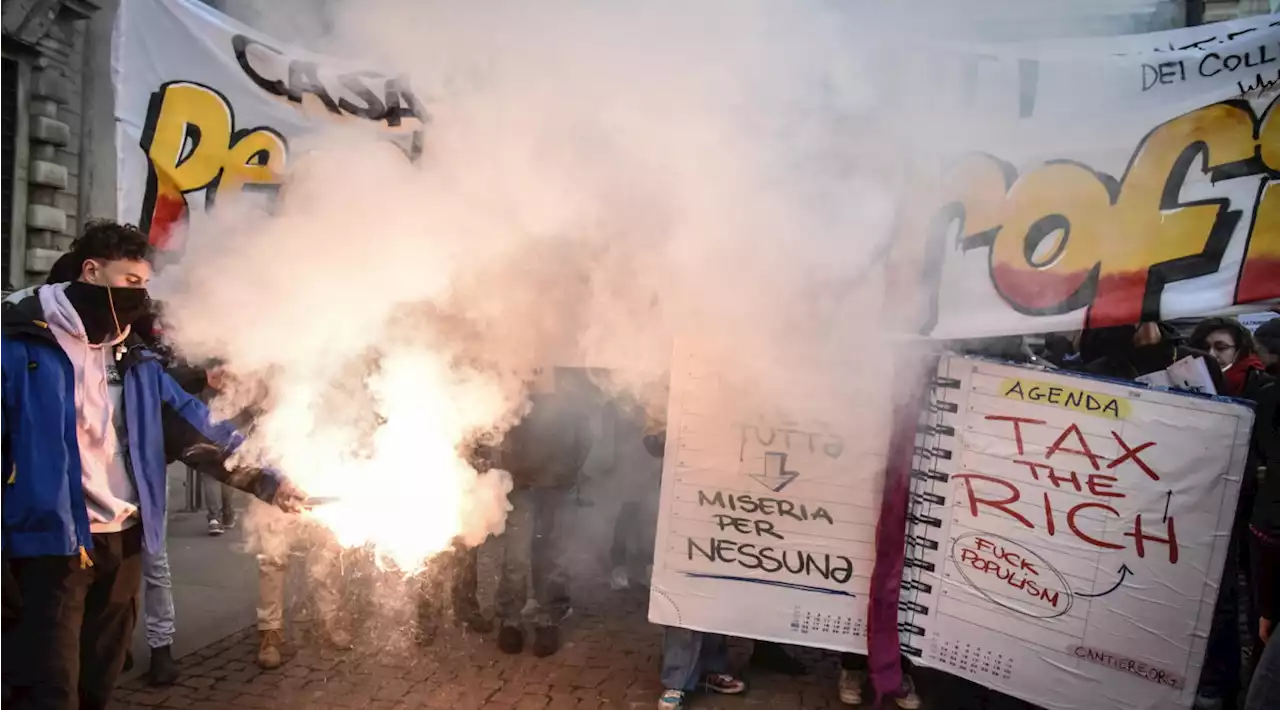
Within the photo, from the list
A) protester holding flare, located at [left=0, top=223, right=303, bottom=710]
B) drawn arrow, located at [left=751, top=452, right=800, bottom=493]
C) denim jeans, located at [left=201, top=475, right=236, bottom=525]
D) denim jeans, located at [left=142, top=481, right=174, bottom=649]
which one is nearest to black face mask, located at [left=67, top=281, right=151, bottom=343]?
protester holding flare, located at [left=0, top=223, right=303, bottom=710]

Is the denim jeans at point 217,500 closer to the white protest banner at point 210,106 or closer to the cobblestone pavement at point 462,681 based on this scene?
the cobblestone pavement at point 462,681

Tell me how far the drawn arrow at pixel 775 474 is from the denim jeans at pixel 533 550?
1.18 m

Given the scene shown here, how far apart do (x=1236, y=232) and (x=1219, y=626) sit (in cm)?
175

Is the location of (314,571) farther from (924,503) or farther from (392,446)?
(924,503)

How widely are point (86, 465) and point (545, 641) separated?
2173mm

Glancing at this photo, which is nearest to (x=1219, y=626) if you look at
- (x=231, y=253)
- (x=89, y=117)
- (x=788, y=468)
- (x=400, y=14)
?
(x=788, y=468)

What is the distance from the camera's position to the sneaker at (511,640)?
4.13 meters

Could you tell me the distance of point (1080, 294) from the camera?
303 centimetres

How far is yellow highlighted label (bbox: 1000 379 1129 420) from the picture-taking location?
3.07 meters

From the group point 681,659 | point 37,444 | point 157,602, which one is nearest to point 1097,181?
point 681,659

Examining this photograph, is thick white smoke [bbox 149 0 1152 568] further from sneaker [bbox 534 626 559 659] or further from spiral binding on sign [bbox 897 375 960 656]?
sneaker [bbox 534 626 559 659]

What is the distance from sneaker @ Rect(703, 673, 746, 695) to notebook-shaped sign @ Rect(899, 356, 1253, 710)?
77cm

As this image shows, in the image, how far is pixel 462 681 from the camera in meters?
3.79

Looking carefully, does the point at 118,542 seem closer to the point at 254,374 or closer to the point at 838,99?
the point at 254,374
